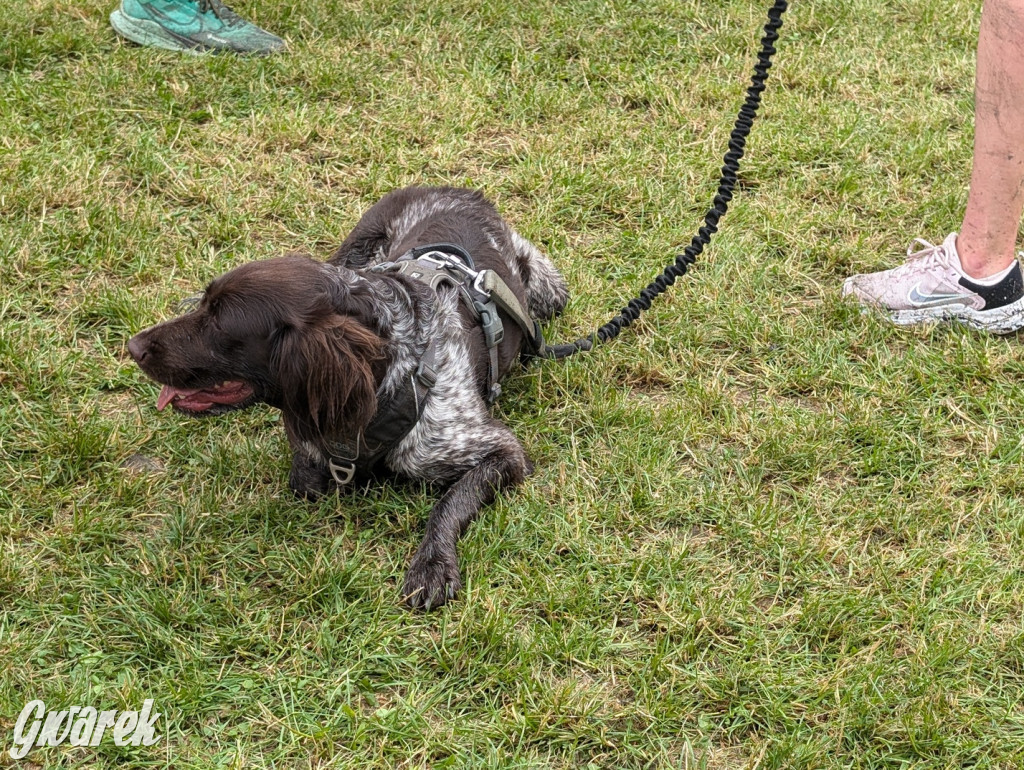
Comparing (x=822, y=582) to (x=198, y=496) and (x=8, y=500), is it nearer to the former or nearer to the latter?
(x=198, y=496)

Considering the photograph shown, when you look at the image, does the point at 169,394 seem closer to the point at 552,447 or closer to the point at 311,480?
the point at 311,480

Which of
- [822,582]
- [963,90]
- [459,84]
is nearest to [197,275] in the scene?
[459,84]

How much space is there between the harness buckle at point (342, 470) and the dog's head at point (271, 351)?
0.70 feet

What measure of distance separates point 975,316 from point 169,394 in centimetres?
311

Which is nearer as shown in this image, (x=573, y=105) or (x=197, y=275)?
(x=197, y=275)

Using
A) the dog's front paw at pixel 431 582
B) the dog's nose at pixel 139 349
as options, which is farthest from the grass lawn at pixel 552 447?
the dog's nose at pixel 139 349

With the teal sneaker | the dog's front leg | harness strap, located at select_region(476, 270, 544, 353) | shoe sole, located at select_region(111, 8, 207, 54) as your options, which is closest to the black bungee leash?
harness strap, located at select_region(476, 270, 544, 353)

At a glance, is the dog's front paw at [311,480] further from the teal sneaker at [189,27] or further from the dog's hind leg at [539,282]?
the teal sneaker at [189,27]

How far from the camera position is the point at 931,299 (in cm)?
448

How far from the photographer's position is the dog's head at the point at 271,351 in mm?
3221

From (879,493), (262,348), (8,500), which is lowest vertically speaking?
(8,500)

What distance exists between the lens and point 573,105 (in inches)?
238

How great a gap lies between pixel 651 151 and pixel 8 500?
138 inches

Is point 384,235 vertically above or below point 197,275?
above
